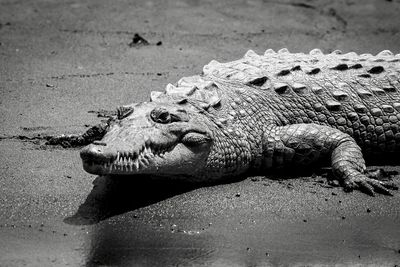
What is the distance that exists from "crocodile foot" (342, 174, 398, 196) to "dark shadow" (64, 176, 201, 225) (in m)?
1.29

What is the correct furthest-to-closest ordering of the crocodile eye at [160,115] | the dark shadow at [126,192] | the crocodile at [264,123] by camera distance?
the crocodile eye at [160,115]
the crocodile at [264,123]
the dark shadow at [126,192]

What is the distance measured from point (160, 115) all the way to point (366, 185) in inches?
72.6

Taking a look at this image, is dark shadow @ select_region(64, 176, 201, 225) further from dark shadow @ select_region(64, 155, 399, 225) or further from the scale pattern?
the scale pattern

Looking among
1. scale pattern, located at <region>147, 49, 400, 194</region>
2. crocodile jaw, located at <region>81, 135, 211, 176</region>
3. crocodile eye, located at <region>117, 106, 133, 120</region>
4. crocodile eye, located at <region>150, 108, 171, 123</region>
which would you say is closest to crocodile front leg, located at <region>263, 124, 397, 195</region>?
scale pattern, located at <region>147, 49, 400, 194</region>

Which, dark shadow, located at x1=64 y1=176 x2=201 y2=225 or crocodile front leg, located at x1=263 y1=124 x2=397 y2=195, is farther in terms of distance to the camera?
crocodile front leg, located at x1=263 y1=124 x2=397 y2=195

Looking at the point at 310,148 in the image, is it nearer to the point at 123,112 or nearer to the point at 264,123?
the point at 264,123

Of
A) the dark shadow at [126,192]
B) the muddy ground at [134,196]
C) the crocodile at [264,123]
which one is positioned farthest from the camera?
the crocodile at [264,123]

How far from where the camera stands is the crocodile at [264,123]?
5.64 metres

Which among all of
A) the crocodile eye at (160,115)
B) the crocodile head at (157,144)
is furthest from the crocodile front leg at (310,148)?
the crocodile eye at (160,115)

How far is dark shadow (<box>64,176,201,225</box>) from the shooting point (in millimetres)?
5551

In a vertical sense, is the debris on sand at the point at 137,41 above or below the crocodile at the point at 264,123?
below

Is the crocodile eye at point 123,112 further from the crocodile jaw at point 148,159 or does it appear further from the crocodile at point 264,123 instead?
the crocodile jaw at point 148,159

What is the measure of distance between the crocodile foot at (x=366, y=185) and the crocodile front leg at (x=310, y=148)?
77mm

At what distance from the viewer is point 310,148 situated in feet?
20.5
